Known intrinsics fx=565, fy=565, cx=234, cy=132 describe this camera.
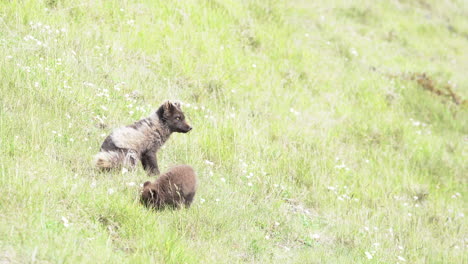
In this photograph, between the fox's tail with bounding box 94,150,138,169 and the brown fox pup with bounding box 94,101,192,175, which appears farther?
the brown fox pup with bounding box 94,101,192,175

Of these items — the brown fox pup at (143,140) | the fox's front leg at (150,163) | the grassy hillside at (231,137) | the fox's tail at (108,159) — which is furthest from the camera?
the fox's front leg at (150,163)

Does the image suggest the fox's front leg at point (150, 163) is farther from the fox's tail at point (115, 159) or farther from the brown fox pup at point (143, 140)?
the fox's tail at point (115, 159)

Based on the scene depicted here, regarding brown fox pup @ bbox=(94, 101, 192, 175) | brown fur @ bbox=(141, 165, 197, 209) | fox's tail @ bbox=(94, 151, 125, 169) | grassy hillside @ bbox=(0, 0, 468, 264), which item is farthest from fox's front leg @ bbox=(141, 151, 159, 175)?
brown fur @ bbox=(141, 165, 197, 209)

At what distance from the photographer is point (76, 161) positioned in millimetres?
6176

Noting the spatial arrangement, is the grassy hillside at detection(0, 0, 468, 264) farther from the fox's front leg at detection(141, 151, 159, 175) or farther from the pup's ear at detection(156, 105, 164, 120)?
the pup's ear at detection(156, 105, 164, 120)

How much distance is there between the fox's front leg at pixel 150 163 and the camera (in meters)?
6.73

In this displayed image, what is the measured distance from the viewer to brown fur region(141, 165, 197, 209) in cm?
583

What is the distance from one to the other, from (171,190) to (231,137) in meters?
2.61

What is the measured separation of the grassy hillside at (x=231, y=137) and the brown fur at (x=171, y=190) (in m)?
0.14

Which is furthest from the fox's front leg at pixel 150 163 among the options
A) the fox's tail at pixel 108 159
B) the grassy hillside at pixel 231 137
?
the fox's tail at pixel 108 159

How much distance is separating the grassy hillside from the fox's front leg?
132 millimetres

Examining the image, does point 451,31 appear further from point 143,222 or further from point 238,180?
point 143,222

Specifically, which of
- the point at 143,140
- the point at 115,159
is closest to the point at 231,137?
the point at 143,140

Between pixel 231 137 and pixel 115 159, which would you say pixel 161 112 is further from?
pixel 231 137
